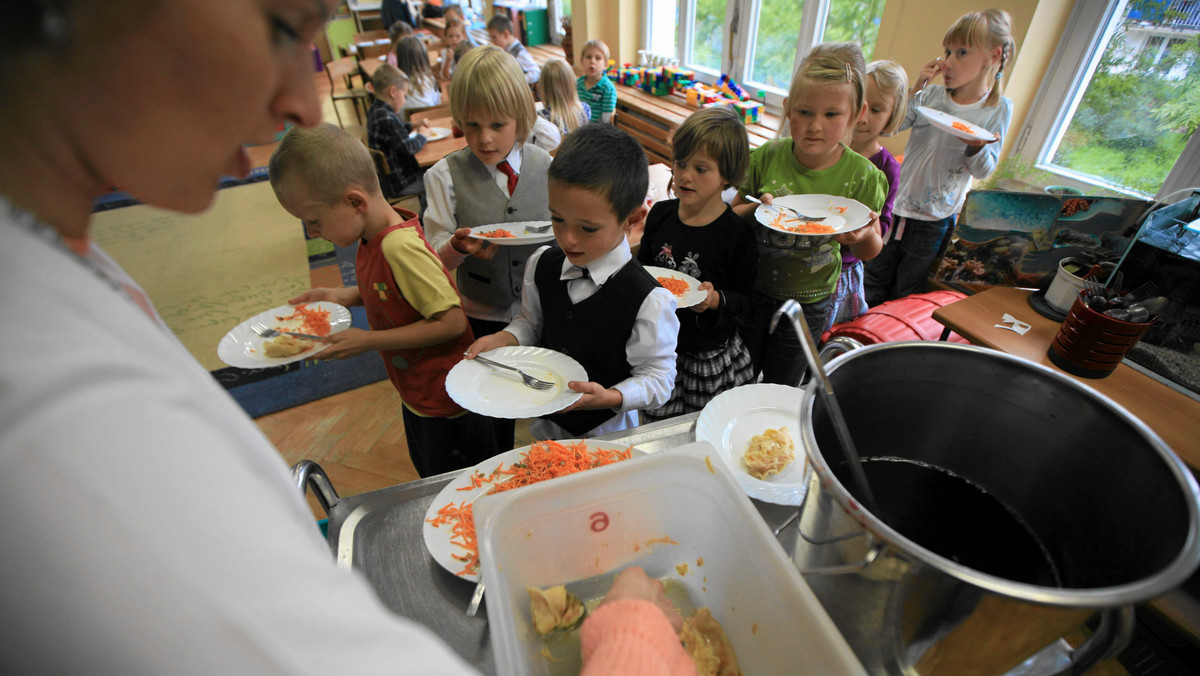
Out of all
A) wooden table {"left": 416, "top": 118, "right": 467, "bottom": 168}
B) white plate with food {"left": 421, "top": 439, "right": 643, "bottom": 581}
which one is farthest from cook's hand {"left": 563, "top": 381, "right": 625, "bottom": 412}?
wooden table {"left": 416, "top": 118, "right": 467, "bottom": 168}

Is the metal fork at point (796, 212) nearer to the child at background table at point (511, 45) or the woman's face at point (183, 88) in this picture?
the woman's face at point (183, 88)

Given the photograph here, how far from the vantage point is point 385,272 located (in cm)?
135

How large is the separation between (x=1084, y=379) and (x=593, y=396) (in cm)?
131

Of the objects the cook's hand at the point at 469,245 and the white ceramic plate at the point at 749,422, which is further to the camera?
the cook's hand at the point at 469,245

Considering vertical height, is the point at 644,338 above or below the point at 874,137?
below

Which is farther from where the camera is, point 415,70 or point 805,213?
point 415,70

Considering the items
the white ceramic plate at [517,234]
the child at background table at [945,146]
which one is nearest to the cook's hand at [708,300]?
the white ceramic plate at [517,234]

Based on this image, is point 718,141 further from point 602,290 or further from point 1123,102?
point 1123,102

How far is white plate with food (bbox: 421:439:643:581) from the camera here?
2.51 ft

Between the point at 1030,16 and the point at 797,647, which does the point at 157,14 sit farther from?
the point at 1030,16

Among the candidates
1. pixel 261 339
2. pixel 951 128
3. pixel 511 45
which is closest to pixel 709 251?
pixel 951 128

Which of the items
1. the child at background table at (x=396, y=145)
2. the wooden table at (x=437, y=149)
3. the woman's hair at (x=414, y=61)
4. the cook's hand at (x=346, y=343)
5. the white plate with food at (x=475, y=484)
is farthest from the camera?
the woman's hair at (x=414, y=61)

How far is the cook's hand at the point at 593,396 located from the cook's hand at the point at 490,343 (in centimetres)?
26

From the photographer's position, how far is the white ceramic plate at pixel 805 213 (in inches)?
65.9
